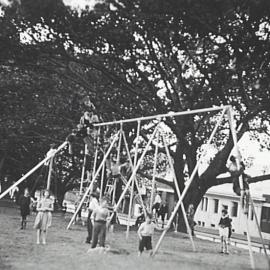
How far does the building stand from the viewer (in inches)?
1711

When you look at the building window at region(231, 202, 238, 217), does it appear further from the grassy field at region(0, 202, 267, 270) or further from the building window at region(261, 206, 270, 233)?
the grassy field at region(0, 202, 267, 270)

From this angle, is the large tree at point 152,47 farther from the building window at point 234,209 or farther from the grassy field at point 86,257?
the building window at point 234,209

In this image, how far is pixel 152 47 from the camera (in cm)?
1955

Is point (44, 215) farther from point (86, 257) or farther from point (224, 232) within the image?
point (224, 232)

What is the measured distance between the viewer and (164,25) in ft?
56.0

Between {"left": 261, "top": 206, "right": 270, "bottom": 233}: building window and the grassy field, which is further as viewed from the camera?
{"left": 261, "top": 206, "right": 270, "bottom": 233}: building window

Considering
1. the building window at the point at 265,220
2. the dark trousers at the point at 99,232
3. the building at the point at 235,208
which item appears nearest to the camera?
the dark trousers at the point at 99,232

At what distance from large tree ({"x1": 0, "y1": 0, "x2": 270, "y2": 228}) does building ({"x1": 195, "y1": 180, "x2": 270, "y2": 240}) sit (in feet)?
66.0

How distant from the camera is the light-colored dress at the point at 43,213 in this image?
596 inches

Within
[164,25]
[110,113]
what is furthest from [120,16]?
[110,113]

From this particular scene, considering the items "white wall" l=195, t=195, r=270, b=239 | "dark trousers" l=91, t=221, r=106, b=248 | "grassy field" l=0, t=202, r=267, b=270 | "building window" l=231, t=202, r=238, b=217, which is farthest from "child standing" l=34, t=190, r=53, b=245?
"building window" l=231, t=202, r=238, b=217

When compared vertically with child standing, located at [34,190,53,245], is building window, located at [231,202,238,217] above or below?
above

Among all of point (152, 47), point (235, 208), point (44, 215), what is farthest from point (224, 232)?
point (235, 208)

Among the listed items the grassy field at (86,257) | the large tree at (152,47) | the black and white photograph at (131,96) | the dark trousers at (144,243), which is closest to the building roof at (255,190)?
the black and white photograph at (131,96)
